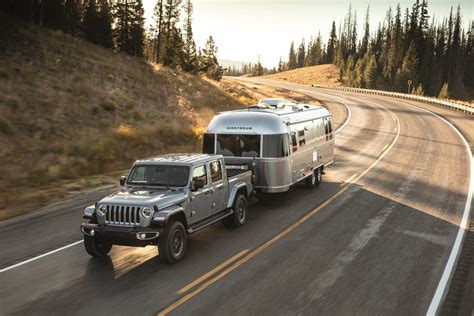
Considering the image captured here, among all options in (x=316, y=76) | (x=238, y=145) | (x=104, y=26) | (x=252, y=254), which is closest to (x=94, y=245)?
(x=252, y=254)

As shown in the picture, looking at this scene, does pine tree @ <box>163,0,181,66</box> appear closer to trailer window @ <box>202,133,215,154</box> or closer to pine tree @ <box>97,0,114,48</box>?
pine tree @ <box>97,0,114,48</box>

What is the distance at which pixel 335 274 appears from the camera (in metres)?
9.52

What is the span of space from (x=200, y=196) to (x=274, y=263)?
235cm

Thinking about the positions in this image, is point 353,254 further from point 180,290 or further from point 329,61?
point 329,61

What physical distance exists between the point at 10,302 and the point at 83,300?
48.6 inches

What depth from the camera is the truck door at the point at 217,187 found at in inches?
460

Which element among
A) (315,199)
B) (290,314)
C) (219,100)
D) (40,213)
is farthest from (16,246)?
(219,100)

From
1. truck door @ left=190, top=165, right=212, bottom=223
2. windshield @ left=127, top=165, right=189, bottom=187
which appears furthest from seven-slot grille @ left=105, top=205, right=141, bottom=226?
truck door @ left=190, top=165, right=212, bottom=223

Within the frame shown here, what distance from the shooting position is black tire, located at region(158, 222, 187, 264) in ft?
31.6

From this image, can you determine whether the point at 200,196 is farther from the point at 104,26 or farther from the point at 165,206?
the point at 104,26

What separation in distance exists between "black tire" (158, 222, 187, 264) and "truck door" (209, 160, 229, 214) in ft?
5.43

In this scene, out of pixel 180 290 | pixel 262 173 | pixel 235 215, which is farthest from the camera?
pixel 262 173

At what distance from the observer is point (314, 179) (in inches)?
733

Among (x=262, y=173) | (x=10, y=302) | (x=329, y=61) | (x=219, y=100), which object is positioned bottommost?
(x=10, y=302)
